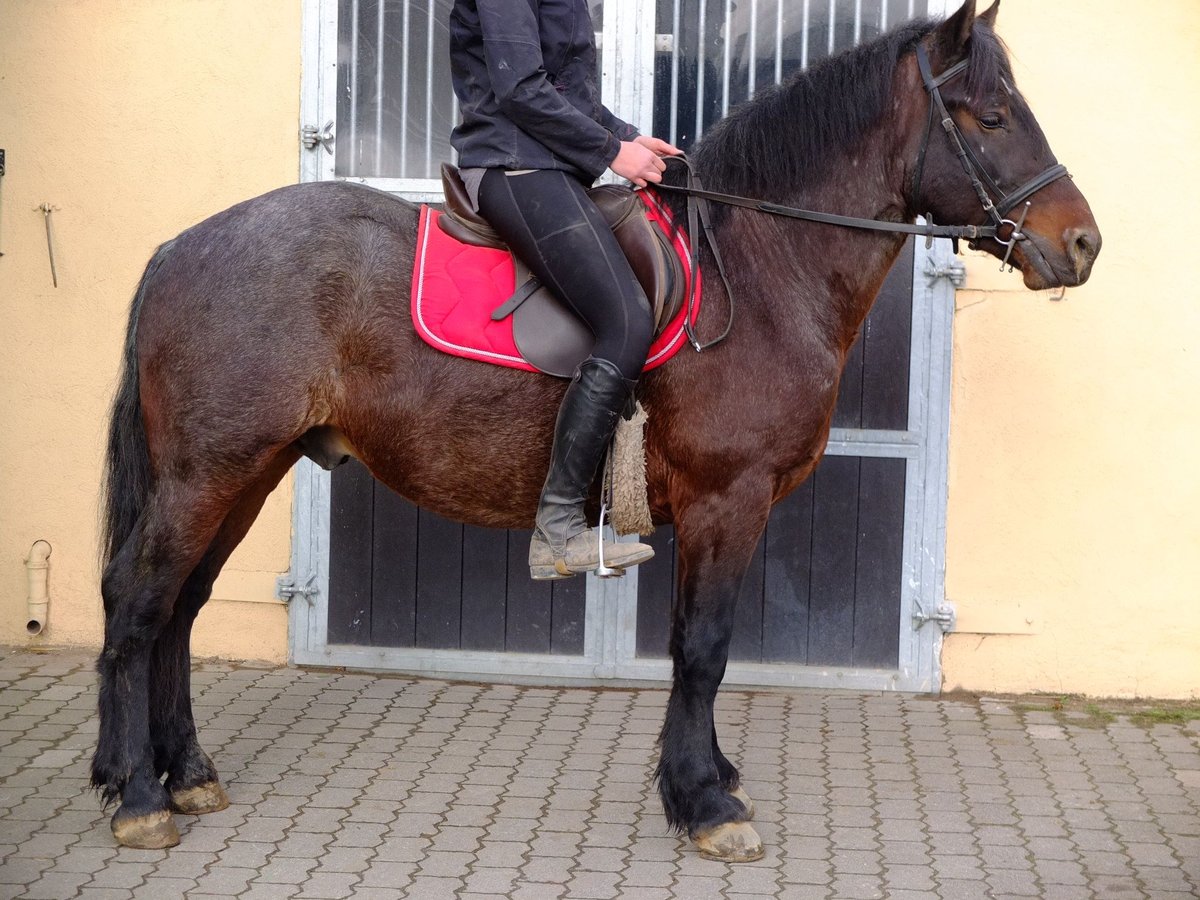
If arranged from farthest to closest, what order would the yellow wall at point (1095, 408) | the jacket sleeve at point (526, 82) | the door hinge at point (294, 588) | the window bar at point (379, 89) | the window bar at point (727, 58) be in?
the door hinge at point (294, 588) < the window bar at point (379, 89) < the window bar at point (727, 58) < the yellow wall at point (1095, 408) < the jacket sleeve at point (526, 82)

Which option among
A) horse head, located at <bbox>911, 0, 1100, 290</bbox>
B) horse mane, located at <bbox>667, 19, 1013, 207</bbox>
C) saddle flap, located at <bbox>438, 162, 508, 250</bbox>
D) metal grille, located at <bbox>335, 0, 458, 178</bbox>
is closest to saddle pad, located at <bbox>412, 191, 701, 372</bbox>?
saddle flap, located at <bbox>438, 162, 508, 250</bbox>

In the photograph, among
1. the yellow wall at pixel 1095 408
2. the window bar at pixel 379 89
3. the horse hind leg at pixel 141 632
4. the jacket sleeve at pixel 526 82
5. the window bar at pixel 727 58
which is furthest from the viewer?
the window bar at pixel 379 89

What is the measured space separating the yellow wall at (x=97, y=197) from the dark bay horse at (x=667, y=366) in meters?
1.78

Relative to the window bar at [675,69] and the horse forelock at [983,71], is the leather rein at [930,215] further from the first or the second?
the window bar at [675,69]

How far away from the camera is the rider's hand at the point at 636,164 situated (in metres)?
4.02

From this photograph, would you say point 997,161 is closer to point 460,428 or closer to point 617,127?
point 617,127

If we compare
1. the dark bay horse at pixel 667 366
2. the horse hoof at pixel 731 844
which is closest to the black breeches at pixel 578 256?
the dark bay horse at pixel 667 366

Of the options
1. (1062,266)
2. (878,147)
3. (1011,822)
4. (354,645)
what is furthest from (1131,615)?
(354,645)

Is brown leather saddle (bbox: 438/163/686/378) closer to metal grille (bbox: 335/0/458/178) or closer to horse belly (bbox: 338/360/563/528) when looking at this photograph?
horse belly (bbox: 338/360/563/528)

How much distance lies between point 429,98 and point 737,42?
139 cm

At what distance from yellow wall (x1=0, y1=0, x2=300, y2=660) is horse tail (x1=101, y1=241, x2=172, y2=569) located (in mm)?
1683

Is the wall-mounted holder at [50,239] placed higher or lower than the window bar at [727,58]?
lower

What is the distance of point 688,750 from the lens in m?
4.17

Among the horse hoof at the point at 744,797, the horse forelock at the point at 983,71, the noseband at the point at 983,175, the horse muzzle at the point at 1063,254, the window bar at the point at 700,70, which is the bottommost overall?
the horse hoof at the point at 744,797
